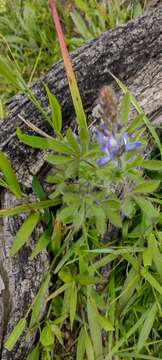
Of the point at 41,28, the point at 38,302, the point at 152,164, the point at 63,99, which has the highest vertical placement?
the point at 41,28

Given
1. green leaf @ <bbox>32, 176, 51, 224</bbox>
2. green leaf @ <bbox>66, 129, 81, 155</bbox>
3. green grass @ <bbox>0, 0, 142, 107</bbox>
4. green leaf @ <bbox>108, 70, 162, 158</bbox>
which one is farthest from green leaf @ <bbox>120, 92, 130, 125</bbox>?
green grass @ <bbox>0, 0, 142, 107</bbox>

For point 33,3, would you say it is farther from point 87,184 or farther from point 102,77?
point 87,184

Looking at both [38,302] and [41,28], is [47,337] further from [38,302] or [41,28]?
→ [41,28]

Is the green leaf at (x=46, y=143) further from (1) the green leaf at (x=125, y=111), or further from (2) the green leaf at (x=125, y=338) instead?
(2) the green leaf at (x=125, y=338)

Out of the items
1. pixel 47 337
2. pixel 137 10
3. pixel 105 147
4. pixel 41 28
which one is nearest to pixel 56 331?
pixel 47 337

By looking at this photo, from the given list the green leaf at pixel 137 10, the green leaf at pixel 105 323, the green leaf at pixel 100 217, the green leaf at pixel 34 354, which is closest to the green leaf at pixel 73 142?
the green leaf at pixel 100 217

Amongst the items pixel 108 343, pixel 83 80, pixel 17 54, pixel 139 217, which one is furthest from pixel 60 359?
pixel 17 54
